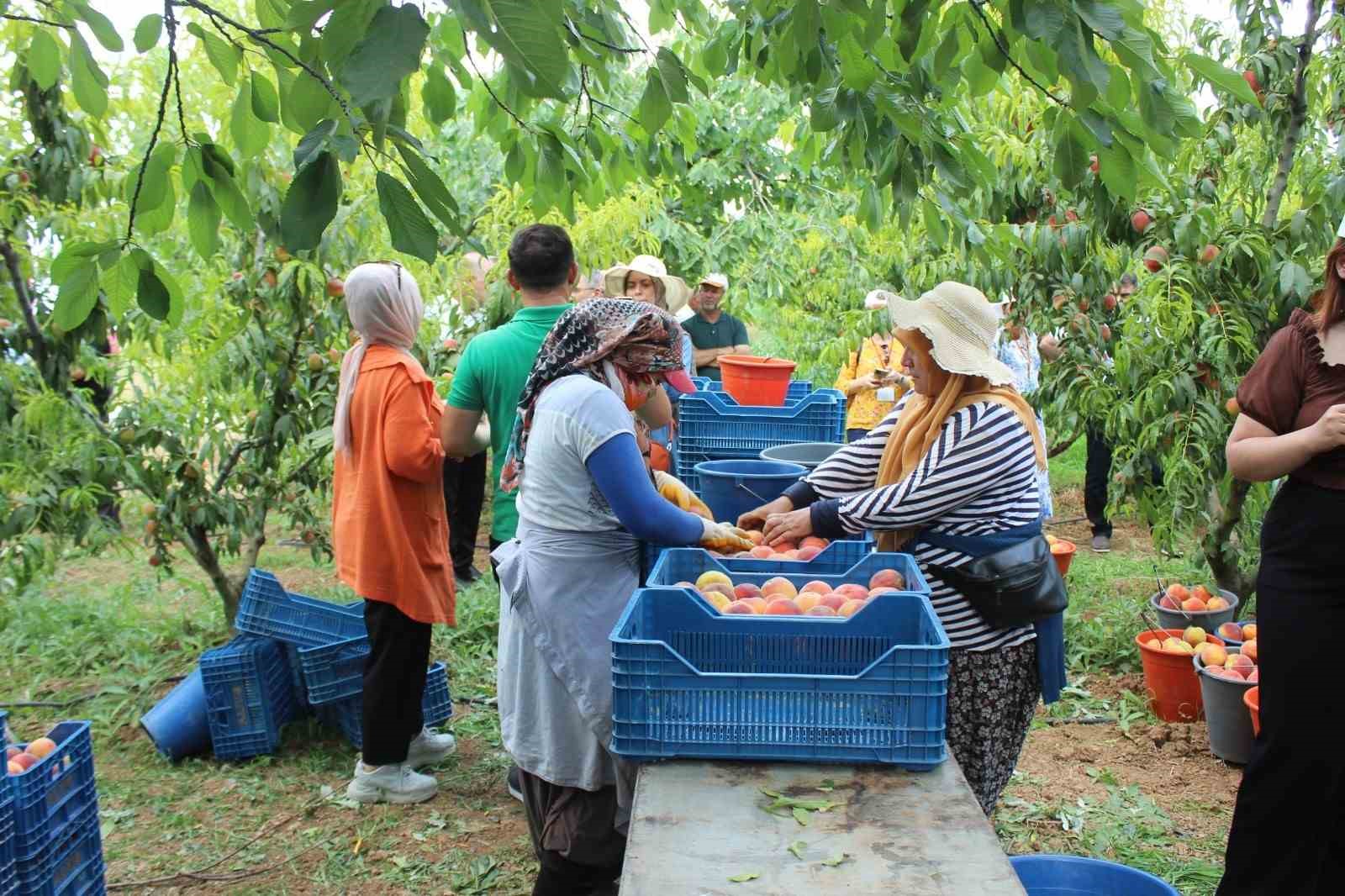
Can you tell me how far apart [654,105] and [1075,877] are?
6.72ft

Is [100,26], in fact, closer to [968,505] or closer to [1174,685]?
[968,505]

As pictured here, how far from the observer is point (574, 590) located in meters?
2.96

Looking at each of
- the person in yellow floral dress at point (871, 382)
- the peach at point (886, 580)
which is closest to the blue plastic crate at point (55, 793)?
the peach at point (886, 580)

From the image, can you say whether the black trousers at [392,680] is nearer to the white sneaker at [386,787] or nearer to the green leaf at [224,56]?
the white sneaker at [386,787]

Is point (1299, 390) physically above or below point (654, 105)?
below

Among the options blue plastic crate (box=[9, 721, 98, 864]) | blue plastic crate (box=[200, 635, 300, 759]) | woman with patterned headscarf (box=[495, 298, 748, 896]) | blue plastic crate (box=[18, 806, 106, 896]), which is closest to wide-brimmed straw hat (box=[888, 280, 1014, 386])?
woman with patterned headscarf (box=[495, 298, 748, 896])

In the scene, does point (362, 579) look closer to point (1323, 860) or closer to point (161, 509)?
point (161, 509)

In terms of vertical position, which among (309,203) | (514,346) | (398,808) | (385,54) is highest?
(385,54)

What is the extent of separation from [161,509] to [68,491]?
0.59m

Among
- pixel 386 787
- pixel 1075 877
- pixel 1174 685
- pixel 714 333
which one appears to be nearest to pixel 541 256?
pixel 386 787

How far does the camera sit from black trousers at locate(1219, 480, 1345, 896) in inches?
114

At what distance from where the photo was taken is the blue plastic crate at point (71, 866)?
2857 millimetres

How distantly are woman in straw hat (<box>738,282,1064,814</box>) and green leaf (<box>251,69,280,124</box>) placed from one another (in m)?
1.54

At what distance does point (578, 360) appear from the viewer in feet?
9.57
